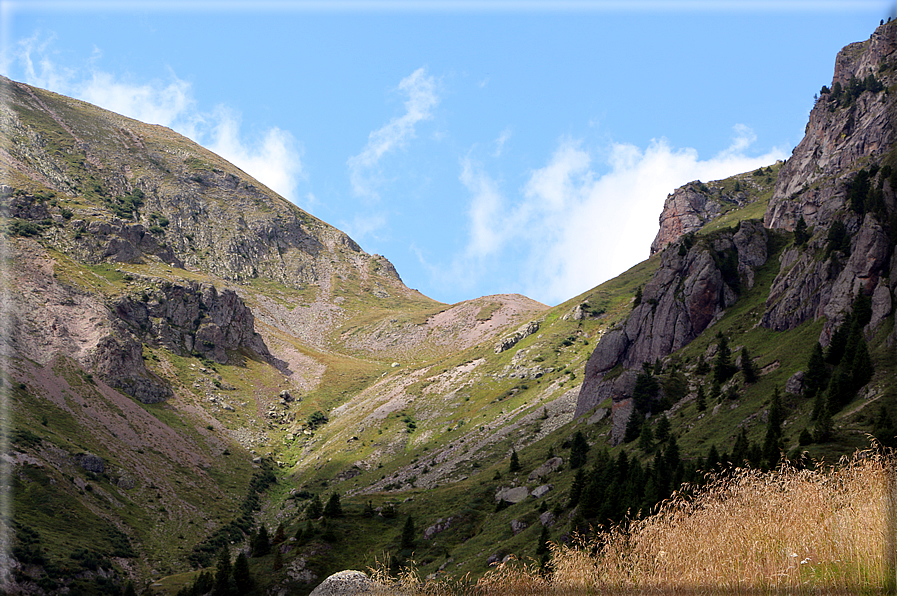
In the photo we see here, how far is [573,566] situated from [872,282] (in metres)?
80.2

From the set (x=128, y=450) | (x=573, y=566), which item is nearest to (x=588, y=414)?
(x=128, y=450)

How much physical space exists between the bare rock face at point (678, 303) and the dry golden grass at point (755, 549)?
91506mm

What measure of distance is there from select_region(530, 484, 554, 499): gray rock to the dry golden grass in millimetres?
69532

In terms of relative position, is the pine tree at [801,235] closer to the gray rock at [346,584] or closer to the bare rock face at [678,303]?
the bare rock face at [678,303]

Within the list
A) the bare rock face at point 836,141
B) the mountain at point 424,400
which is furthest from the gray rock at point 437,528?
the bare rock face at point 836,141

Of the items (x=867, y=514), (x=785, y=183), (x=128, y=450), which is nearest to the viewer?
(x=867, y=514)

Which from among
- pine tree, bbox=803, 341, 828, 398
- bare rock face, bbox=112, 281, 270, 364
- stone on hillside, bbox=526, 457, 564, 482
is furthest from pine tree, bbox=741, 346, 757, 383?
bare rock face, bbox=112, 281, 270, 364

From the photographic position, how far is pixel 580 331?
159875 mm

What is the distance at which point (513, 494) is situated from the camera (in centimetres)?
8644

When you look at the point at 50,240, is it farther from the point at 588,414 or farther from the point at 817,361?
the point at 817,361

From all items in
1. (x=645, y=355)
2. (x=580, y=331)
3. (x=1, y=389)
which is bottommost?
(x=645, y=355)

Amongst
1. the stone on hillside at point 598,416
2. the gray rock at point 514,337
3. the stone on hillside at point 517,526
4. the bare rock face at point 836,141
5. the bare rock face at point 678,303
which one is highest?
the bare rock face at point 836,141

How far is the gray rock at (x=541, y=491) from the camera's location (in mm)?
81625

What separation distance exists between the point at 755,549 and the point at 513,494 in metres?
78.2
